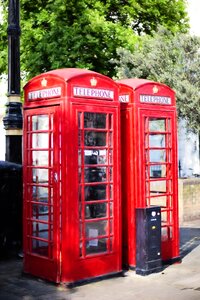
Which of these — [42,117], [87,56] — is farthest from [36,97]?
[87,56]

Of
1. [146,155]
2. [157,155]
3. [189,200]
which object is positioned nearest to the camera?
[146,155]

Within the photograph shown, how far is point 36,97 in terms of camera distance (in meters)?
7.07

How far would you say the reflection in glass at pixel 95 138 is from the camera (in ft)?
22.4

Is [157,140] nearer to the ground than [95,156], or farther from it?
farther from it

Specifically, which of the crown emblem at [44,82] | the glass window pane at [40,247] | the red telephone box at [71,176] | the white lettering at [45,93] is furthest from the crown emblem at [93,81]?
the glass window pane at [40,247]

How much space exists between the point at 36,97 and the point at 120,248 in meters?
2.60

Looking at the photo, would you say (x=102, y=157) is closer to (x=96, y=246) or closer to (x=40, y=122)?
(x=40, y=122)

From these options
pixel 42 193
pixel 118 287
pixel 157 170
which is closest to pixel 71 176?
pixel 42 193

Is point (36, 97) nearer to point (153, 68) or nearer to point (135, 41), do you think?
point (153, 68)

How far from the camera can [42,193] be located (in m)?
6.95

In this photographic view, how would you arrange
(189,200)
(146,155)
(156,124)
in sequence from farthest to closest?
(189,200) < (156,124) < (146,155)

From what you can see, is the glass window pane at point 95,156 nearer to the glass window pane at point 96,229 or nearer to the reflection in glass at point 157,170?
the glass window pane at point 96,229

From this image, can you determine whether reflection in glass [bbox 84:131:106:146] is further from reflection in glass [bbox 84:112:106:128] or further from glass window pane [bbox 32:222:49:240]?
glass window pane [bbox 32:222:49:240]

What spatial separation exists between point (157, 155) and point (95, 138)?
1.45 m
